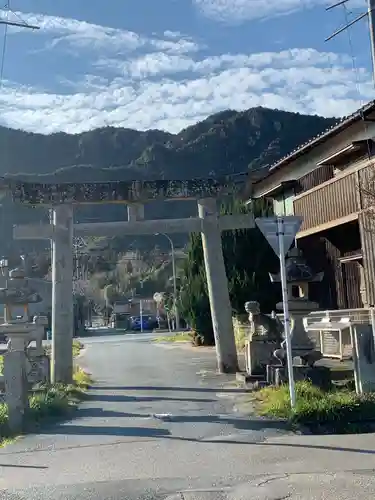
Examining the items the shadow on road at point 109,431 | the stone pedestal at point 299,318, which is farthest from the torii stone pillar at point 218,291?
the shadow on road at point 109,431

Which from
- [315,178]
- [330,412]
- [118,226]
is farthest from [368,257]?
[330,412]

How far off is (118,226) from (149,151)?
339 ft

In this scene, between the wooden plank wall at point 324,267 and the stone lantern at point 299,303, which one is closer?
the stone lantern at point 299,303

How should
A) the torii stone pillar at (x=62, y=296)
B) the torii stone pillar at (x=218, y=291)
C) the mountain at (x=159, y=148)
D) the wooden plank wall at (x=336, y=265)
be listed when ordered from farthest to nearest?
the mountain at (x=159, y=148) < the wooden plank wall at (x=336, y=265) < the torii stone pillar at (x=218, y=291) < the torii stone pillar at (x=62, y=296)

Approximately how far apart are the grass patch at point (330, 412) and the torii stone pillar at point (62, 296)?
19.5 ft

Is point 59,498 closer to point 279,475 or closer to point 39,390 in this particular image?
point 279,475

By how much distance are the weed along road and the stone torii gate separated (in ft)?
10.8

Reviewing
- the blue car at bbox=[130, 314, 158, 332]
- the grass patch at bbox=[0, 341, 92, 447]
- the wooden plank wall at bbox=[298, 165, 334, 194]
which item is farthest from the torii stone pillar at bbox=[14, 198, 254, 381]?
the blue car at bbox=[130, 314, 158, 332]

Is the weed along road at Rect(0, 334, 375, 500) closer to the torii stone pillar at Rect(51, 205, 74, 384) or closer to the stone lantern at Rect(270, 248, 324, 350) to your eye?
the stone lantern at Rect(270, 248, 324, 350)

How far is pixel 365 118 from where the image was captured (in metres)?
18.6

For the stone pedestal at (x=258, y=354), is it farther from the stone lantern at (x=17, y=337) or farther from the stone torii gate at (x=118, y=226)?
the stone lantern at (x=17, y=337)

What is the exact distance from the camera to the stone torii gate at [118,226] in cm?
1522

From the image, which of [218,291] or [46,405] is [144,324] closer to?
[218,291]

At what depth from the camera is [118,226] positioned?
16672 mm
